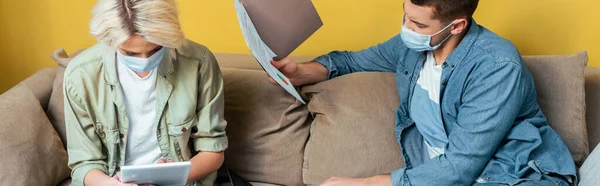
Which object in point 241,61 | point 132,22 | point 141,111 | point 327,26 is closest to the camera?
point 132,22

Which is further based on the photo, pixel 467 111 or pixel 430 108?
pixel 430 108

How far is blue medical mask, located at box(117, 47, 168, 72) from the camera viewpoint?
4.99 ft

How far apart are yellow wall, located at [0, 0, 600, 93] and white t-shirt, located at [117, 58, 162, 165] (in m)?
0.65

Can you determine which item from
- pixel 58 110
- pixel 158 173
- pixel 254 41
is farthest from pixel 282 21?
pixel 58 110

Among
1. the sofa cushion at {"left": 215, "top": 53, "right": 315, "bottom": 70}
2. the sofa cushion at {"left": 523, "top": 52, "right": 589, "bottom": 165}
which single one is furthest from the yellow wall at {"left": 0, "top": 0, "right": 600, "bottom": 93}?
the sofa cushion at {"left": 523, "top": 52, "right": 589, "bottom": 165}

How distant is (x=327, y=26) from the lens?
87.7 inches

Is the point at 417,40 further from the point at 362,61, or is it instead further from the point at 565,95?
the point at 565,95

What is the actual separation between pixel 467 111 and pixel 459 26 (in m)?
0.22

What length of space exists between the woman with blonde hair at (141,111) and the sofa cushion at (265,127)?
0.20 meters

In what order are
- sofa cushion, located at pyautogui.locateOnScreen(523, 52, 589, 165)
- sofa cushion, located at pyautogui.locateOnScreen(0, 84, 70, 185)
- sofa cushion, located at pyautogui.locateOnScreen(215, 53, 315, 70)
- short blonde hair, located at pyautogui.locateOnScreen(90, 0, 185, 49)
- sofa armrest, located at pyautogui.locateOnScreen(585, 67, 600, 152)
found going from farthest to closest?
sofa cushion, located at pyautogui.locateOnScreen(215, 53, 315, 70)
sofa armrest, located at pyautogui.locateOnScreen(585, 67, 600, 152)
sofa cushion, located at pyautogui.locateOnScreen(523, 52, 589, 165)
sofa cushion, located at pyautogui.locateOnScreen(0, 84, 70, 185)
short blonde hair, located at pyautogui.locateOnScreen(90, 0, 185, 49)

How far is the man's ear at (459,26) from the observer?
1.62 metres

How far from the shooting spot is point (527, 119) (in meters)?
1.67

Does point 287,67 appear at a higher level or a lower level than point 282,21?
lower

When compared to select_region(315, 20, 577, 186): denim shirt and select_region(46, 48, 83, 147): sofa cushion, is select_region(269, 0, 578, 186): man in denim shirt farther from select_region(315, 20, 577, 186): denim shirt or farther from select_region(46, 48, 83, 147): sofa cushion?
select_region(46, 48, 83, 147): sofa cushion
